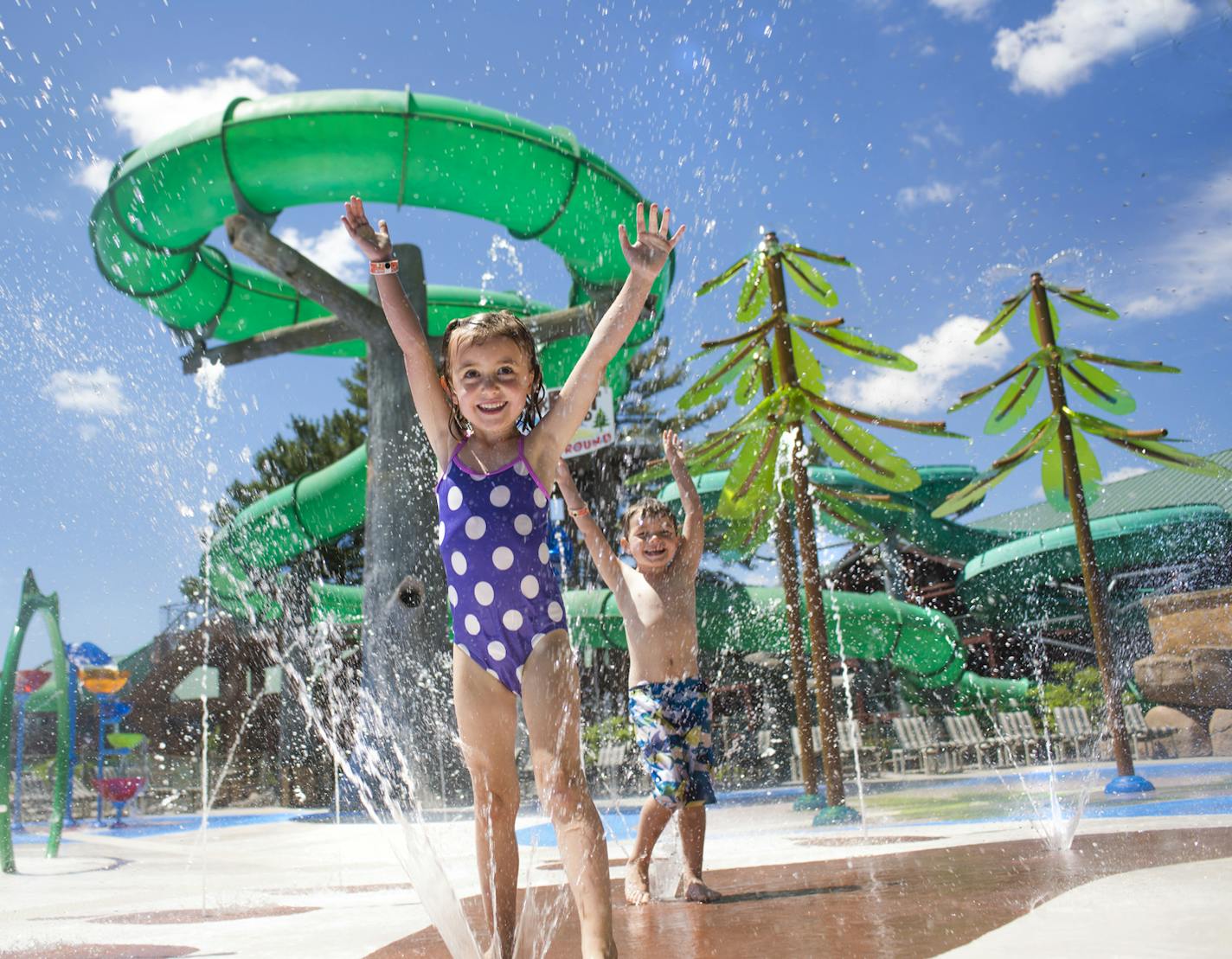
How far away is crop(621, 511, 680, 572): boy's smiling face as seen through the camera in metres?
3.47

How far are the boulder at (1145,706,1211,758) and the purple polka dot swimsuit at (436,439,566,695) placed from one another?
1018cm

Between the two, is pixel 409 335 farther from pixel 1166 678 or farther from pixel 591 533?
pixel 1166 678

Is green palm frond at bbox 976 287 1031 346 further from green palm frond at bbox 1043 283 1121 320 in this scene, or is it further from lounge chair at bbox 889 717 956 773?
lounge chair at bbox 889 717 956 773

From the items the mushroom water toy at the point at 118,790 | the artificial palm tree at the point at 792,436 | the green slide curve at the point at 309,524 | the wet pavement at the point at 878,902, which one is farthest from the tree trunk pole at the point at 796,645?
the mushroom water toy at the point at 118,790

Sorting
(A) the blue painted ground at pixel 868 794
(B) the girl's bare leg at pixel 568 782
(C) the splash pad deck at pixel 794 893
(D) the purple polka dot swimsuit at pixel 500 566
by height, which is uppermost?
(D) the purple polka dot swimsuit at pixel 500 566

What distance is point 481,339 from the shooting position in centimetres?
210

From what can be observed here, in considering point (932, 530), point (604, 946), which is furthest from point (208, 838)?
point (932, 530)

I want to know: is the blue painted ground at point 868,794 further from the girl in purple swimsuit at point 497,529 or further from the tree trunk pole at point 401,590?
the girl in purple swimsuit at point 497,529

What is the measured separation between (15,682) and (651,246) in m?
5.25

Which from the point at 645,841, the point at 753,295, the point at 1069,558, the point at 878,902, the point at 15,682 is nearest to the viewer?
the point at 878,902

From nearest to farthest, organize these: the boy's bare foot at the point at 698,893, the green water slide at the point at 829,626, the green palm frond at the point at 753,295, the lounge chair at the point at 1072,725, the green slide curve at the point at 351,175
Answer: the boy's bare foot at the point at 698,893, the green palm frond at the point at 753,295, the green slide curve at the point at 351,175, the lounge chair at the point at 1072,725, the green water slide at the point at 829,626

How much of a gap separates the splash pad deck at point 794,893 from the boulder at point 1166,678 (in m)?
3.62

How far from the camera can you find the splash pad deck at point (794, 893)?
2.07m

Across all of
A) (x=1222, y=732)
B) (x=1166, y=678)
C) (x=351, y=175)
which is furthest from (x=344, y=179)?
(x=1222, y=732)
